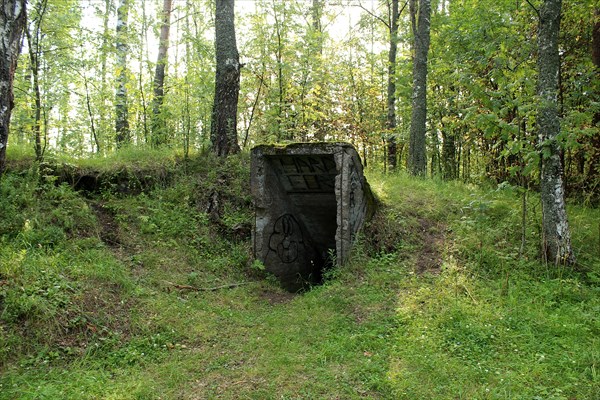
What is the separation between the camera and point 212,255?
695 centimetres

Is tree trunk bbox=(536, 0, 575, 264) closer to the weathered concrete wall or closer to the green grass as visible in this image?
the green grass

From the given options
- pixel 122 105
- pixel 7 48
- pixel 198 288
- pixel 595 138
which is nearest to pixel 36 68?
pixel 7 48

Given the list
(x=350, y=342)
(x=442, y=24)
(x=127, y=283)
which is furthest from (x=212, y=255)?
(x=442, y=24)

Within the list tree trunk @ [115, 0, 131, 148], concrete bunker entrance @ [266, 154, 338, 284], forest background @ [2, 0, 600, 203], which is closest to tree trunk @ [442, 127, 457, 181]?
forest background @ [2, 0, 600, 203]

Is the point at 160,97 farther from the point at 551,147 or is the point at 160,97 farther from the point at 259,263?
the point at 551,147

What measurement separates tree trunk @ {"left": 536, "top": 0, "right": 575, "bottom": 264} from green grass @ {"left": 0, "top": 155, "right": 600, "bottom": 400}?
328 mm

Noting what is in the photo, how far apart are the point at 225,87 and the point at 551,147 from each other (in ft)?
20.4

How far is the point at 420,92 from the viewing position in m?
9.85

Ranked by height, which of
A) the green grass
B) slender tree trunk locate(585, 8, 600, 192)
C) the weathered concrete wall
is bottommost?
the green grass

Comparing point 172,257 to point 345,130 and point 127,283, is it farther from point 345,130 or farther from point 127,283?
point 345,130

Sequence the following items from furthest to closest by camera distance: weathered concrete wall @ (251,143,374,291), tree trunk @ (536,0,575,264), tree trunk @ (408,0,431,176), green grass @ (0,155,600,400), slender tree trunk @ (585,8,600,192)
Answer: tree trunk @ (408,0,431,176)
slender tree trunk @ (585,8,600,192)
weathered concrete wall @ (251,143,374,291)
tree trunk @ (536,0,575,264)
green grass @ (0,155,600,400)

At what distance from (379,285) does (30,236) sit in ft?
15.6

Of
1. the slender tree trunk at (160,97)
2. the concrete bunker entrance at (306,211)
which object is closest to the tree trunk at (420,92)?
the concrete bunker entrance at (306,211)

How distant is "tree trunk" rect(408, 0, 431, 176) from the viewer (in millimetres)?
9789
